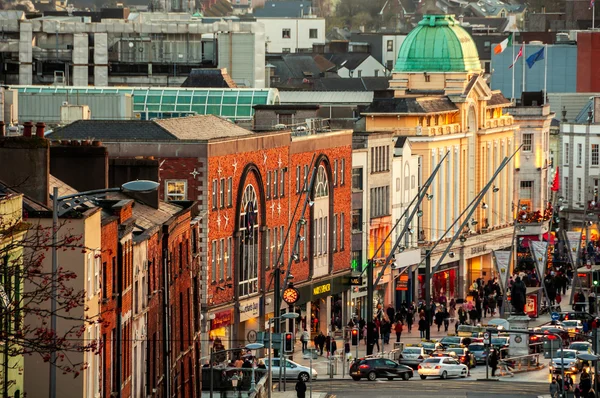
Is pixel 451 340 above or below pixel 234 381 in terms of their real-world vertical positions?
below

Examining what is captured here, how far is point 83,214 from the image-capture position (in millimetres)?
59312

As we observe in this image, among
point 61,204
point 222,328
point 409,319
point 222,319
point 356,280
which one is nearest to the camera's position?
point 61,204

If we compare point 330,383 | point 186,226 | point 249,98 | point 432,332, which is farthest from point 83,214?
point 249,98

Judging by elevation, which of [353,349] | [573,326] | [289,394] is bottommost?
[353,349]

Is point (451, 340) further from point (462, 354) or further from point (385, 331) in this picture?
point (462, 354)

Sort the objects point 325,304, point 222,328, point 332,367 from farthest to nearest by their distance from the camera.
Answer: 1. point 325,304
2. point 222,328
3. point 332,367

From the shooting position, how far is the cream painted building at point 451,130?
494 ft

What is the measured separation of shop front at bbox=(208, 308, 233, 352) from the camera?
108 m

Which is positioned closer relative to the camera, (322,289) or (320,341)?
(320,341)

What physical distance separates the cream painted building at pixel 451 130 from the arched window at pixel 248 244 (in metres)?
32.6

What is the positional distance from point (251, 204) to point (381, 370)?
15.2 meters

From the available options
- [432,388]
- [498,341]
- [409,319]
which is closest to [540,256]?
[409,319]

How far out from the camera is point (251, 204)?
11538 centimetres

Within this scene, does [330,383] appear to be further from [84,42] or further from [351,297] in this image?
[84,42]
